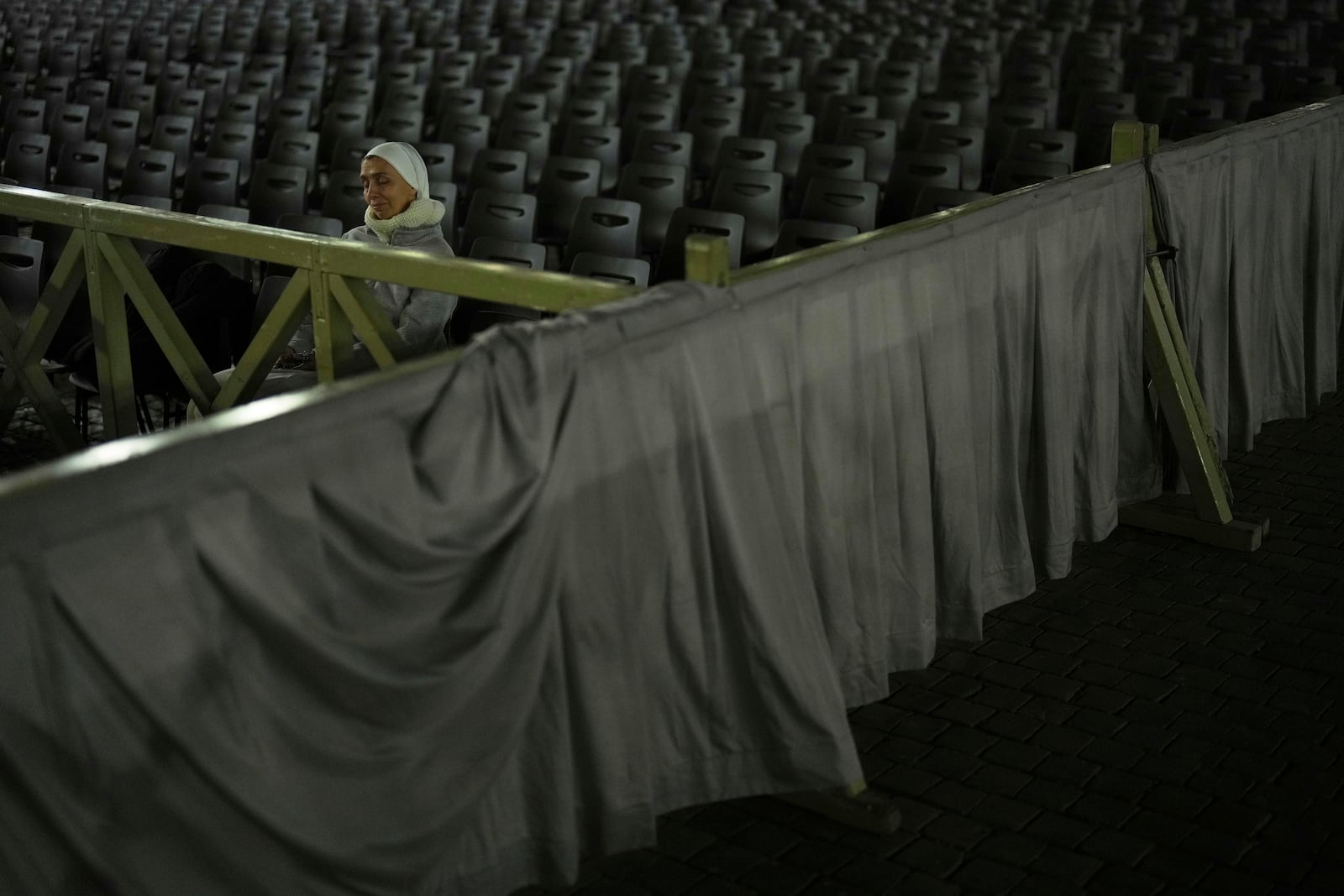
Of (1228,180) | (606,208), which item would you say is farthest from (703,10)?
(1228,180)

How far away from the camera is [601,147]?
8.27 m

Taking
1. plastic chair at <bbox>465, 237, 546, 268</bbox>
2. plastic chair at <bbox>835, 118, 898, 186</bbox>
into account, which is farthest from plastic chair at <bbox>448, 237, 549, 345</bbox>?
plastic chair at <bbox>835, 118, 898, 186</bbox>

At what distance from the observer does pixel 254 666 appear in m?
2.20

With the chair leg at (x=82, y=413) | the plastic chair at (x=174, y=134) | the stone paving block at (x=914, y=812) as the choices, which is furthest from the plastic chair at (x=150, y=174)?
the stone paving block at (x=914, y=812)

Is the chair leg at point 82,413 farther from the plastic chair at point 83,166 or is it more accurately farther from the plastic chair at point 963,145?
the plastic chair at point 963,145

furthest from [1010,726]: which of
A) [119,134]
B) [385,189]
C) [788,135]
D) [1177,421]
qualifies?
[119,134]

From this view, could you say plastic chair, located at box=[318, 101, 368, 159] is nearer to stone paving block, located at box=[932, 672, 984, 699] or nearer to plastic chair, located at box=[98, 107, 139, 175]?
plastic chair, located at box=[98, 107, 139, 175]

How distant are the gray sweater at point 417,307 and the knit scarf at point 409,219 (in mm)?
17

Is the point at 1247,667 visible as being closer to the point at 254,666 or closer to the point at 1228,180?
the point at 1228,180

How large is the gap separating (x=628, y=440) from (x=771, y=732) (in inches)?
30.1

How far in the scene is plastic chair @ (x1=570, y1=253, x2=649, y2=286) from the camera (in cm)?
505

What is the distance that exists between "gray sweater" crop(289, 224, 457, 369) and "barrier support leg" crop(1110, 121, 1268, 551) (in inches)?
87.0

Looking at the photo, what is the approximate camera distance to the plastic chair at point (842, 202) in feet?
20.3

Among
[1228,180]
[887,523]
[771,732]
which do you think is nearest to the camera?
[771,732]
